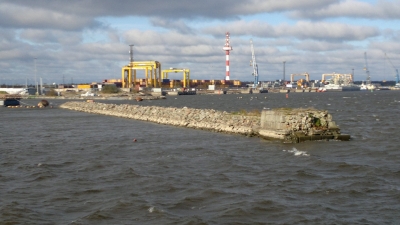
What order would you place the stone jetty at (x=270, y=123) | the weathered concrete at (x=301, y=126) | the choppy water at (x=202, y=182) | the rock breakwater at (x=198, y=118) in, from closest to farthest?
the choppy water at (x=202, y=182) → the weathered concrete at (x=301, y=126) → the stone jetty at (x=270, y=123) → the rock breakwater at (x=198, y=118)

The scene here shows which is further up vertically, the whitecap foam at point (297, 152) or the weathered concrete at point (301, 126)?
the weathered concrete at point (301, 126)

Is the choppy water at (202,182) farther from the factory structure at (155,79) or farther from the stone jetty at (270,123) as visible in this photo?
the factory structure at (155,79)

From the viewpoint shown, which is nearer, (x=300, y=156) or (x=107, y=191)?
(x=107, y=191)

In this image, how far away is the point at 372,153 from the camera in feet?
67.5

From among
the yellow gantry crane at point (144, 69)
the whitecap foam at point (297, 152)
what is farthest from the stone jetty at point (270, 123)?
the yellow gantry crane at point (144, 69)

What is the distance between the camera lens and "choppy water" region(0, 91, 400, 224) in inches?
452

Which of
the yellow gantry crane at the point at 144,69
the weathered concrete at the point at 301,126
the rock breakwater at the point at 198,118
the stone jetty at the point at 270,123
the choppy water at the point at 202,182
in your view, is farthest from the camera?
the yellow gantry crane at the point at 144,69

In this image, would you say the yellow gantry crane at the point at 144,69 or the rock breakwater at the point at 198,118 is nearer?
the rock breakwater at the point at 198,118

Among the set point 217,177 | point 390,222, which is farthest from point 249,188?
point 390,222

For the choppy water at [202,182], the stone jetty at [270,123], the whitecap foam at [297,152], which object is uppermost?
the stone jetty at [270,123]

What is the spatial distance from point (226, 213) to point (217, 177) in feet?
12.8

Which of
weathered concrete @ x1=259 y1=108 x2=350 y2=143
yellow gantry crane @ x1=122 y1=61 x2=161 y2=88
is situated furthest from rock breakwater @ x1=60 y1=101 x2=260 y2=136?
yellow gantry crane @ x1=122 y1=61 x2=161 y2=88

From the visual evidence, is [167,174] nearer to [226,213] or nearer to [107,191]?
[107,191]

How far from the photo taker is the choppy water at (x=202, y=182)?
11.5 meters
